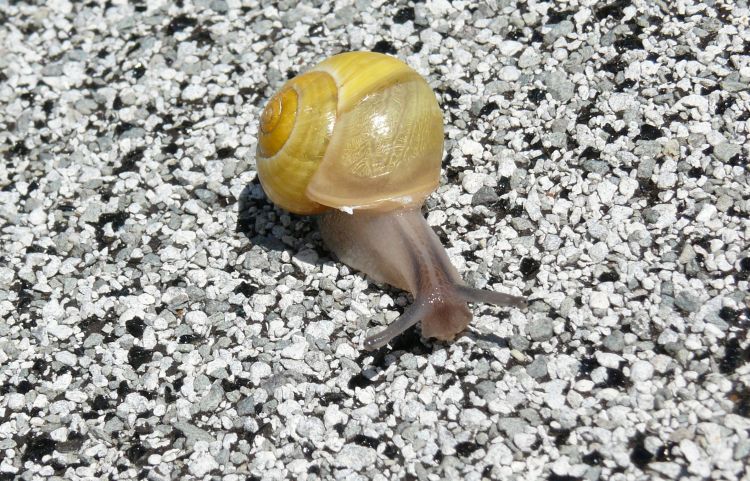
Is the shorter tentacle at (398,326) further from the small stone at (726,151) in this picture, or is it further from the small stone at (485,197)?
the small stone at (726,151)

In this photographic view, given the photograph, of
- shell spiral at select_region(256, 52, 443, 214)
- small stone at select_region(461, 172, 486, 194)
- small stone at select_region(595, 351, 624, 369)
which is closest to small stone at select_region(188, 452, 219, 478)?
shell spiral at select_region(256, 52, 443, 214)

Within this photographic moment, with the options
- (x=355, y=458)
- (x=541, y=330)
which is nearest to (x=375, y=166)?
(x=541, y=330)

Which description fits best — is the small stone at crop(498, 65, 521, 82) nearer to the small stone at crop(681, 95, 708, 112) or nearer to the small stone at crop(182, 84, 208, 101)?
the small stone at crop(681, 95, 708, 112)

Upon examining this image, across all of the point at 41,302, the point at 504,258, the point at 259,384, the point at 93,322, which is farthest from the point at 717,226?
the point at 41,302

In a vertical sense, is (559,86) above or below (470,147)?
above

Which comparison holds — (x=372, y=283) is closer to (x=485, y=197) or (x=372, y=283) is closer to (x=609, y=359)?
(x=485, y=197)

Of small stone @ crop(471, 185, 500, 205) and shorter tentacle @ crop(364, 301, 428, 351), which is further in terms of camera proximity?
small stone @ crop(471, 185, 500, 205)
